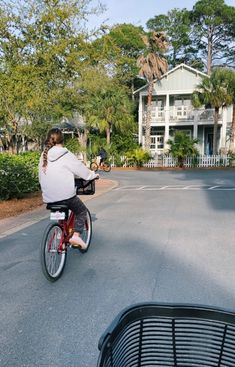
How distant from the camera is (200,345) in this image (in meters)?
2.04

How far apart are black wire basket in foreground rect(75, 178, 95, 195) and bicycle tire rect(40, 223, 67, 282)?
2.71 feet

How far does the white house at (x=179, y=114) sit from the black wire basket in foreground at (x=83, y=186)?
2902 centimetres

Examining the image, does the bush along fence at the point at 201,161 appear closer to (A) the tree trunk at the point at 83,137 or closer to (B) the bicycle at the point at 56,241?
(A) the tree trunk at the point at 83,137

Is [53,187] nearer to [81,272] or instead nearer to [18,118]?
[81,272]

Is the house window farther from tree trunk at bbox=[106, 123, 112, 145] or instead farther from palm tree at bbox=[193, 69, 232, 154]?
palm tree at bbox=[193, 69, 232, 154]

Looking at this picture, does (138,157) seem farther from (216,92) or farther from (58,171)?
(58,171)

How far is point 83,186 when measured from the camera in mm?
5621

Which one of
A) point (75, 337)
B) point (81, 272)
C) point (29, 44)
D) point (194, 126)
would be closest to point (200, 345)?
point (75, 337)

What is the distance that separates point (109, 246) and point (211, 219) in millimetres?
3119

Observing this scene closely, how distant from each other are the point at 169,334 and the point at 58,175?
3.14m

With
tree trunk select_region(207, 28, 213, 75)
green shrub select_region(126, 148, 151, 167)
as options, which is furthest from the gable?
tree trunk select_region(207, 28, 213, 75)

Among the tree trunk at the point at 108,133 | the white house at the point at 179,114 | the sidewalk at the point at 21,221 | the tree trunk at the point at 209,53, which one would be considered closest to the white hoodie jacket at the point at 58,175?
the sidewalk at the point at 21,221

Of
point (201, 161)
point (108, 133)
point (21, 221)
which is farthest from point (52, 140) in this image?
point (108, 133)

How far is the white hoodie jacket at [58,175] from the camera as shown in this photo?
4855 millimetres
